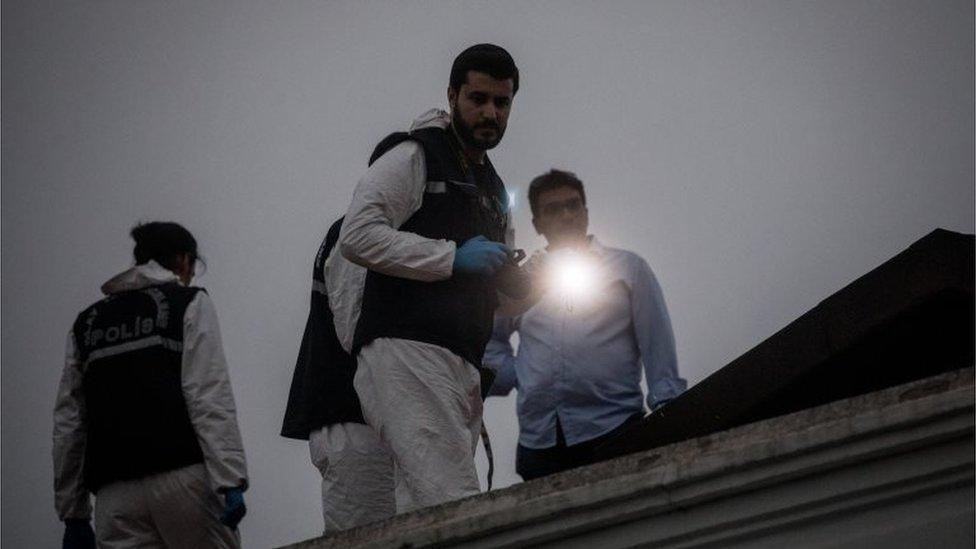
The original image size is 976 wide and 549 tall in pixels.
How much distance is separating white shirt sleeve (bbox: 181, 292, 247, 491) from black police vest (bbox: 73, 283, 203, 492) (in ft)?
0.15

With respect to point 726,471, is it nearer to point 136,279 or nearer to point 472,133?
point 472,133

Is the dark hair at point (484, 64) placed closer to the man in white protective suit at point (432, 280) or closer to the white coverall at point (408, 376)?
the man in white protective suit at point (432, 280)

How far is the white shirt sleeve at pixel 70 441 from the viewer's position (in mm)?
5543

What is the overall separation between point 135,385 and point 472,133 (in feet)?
5.55

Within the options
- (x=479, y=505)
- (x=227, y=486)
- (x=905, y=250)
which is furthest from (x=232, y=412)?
(x=905, y=250)

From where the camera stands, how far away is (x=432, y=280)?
14.8 ft

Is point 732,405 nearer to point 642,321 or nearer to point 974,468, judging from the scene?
point 974,468

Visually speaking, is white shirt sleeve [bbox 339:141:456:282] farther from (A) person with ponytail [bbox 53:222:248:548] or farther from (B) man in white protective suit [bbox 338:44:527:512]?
(A) person with ponytail [bbox 53:222:248:548]

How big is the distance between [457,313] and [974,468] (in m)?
2.00

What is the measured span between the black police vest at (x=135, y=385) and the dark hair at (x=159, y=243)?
0.22 metres

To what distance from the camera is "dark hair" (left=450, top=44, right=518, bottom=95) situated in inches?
193

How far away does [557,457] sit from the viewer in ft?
21.2

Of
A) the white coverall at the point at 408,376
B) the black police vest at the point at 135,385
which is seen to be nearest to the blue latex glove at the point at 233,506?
the black police vest at the point at 135,385

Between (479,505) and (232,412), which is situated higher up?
(232,412)
